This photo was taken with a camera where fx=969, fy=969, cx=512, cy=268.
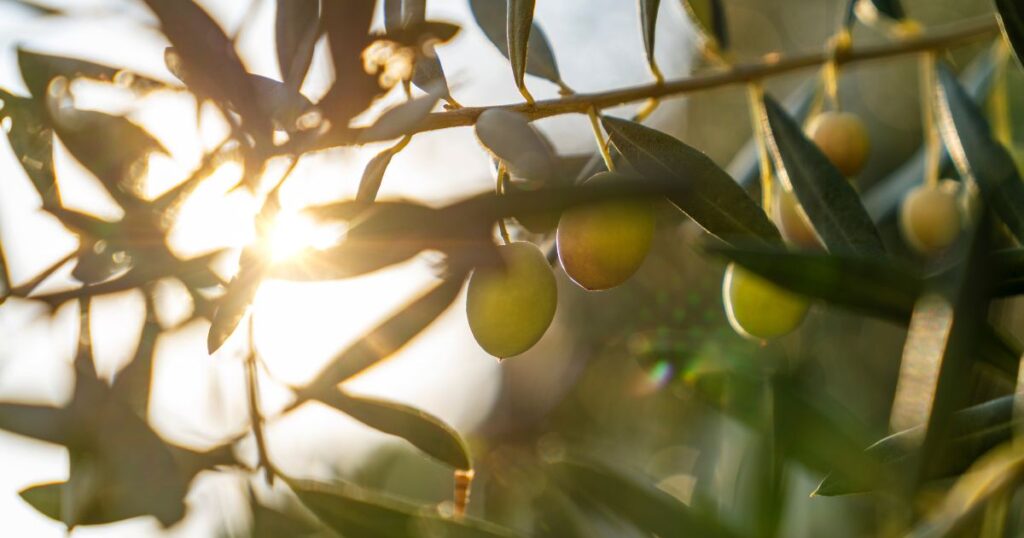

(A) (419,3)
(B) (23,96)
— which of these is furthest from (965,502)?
(B) (23,96)

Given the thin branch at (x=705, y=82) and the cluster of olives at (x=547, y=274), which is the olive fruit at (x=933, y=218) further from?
the cluster of olives at (x=547, y=274)

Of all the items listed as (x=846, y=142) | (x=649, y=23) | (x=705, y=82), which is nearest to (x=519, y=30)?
(x=649, y=23)

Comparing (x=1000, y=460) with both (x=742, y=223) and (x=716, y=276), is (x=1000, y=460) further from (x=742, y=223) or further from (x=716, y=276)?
(x=716, y=276)

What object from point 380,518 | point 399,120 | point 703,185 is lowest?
point 380,518

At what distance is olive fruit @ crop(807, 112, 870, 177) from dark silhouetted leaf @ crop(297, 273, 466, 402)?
62cm

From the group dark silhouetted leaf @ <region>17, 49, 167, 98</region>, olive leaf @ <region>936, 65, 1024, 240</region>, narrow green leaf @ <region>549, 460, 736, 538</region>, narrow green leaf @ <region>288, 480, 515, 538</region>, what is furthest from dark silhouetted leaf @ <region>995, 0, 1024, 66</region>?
dark silhouetted leaf @ <region>17, 49, 167, 98</region>

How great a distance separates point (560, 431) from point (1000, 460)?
2.15 meters

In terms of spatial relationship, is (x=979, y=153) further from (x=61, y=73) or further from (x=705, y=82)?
(x=61, y=73)

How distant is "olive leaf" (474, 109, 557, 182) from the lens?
65 centimetres

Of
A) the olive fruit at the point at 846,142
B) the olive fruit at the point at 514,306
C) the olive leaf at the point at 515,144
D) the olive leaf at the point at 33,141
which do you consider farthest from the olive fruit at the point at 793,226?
the olive leaf at the point at 33,141

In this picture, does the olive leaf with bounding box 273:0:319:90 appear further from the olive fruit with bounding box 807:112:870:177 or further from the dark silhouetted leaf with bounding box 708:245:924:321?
the olive fruit with bounding box 807:112:870:177

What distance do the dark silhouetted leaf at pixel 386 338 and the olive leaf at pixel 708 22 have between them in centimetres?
63

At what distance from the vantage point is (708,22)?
1.21 m

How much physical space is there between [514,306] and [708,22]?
1.88ft
